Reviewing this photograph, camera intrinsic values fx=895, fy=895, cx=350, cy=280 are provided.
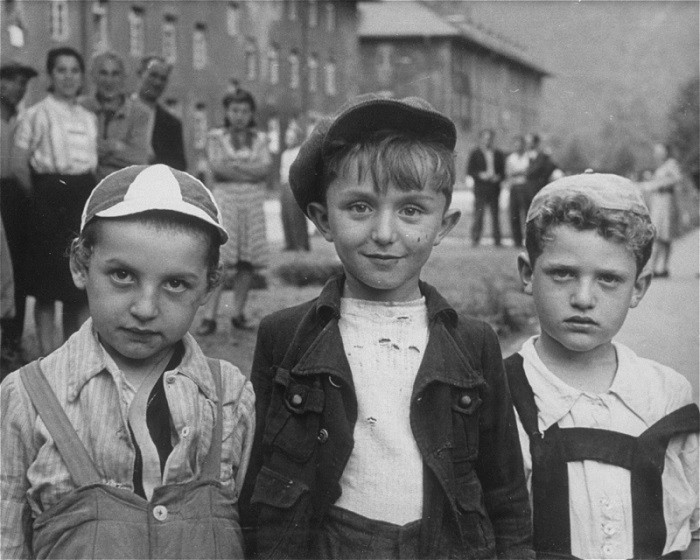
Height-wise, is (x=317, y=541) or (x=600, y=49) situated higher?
(x=600, y=49)

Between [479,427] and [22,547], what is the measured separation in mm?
1168

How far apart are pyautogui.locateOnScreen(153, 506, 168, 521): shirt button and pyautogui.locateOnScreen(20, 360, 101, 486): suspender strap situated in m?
0.15

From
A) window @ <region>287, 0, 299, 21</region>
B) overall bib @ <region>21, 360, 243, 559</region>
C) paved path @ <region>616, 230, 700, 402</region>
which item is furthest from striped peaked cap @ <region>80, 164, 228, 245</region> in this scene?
window @ <region>287, 0, 299, 21</region>

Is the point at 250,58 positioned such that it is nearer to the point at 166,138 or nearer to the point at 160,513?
the point at 166,138

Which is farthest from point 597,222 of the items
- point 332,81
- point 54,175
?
point 332,81

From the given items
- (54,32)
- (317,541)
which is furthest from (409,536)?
(54,32)

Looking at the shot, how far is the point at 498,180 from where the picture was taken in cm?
1368

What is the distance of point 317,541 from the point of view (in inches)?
90.4

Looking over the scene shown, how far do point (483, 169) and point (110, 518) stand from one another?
11997 millimetres

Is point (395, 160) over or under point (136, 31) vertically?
under

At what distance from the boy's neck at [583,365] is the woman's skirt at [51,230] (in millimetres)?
2501

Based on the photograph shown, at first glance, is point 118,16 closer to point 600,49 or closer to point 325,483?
point 600,49

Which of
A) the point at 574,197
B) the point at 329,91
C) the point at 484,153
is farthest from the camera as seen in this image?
the point at 484,153

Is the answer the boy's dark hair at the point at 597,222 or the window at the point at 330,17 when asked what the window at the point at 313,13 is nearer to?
the window at the point at 330,17
